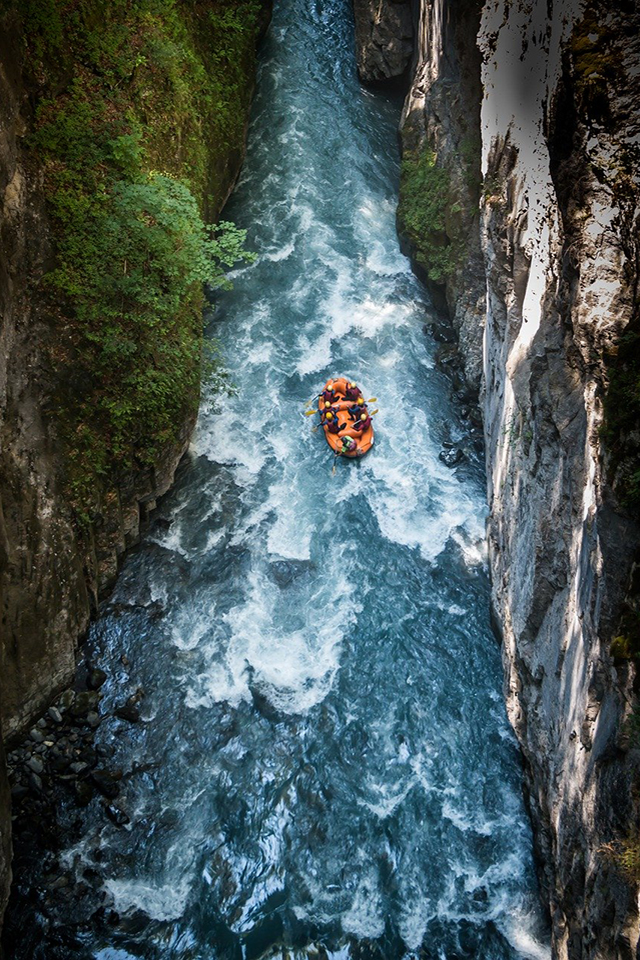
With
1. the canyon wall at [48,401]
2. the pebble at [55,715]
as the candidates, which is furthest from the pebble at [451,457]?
the pebble at [55,715]

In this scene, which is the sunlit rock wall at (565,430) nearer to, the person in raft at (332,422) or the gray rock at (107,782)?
the person in raft at (332,422)

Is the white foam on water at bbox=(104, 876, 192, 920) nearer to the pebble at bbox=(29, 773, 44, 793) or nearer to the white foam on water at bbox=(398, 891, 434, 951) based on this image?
the pebble at bbox=(29, 773, 44, 793)

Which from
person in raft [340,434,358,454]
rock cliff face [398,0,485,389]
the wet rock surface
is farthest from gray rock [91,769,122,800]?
rock cliff face [398,0,485,389]

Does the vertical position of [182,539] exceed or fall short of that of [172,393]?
it falls short

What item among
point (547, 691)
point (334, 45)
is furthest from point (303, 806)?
point (334, 45)

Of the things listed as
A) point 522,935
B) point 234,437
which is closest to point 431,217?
point 234,437

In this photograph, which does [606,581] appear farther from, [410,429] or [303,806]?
[410,429]

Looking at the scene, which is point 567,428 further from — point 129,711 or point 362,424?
point 129,711
